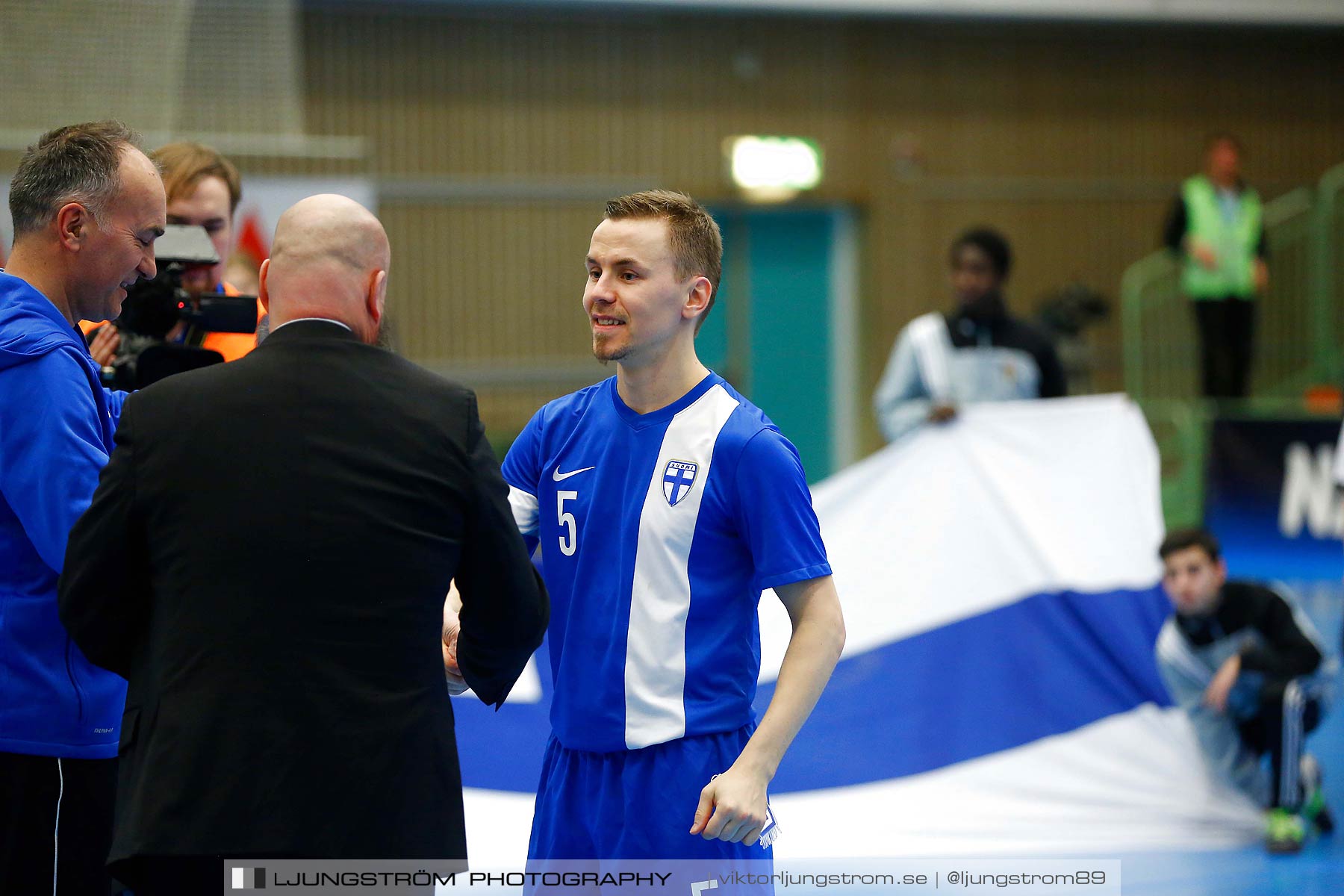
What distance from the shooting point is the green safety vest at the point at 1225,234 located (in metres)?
11.6

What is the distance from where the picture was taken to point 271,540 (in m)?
1.99

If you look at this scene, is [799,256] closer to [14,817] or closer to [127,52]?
[127,52]

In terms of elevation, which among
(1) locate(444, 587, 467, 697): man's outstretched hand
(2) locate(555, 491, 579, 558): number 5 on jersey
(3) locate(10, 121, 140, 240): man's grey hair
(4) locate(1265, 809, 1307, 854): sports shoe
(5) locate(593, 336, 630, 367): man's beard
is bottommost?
(4) locate(1265, 809, 1307, 854): sports shoe

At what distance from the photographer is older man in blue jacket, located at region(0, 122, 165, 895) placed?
7.79 feet

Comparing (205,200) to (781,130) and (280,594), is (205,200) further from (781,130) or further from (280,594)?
(781,130)

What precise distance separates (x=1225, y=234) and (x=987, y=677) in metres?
7.69

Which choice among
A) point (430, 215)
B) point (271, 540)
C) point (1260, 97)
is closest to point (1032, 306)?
point (1260, 97)

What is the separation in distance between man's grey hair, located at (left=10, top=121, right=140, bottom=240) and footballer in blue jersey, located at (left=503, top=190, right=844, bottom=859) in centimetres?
93

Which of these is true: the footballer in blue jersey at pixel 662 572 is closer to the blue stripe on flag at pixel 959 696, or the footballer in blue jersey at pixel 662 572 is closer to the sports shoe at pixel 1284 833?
the blue stripe on flag at pixel 959 696

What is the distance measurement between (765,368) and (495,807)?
9869 millimetres

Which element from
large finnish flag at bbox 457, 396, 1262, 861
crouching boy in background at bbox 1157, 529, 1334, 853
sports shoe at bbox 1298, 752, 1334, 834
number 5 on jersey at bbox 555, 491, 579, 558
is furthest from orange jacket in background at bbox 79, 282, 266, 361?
sports shoe at bbox 1298, 752, 1334, 834

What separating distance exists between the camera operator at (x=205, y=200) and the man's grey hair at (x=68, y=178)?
40.6 inches

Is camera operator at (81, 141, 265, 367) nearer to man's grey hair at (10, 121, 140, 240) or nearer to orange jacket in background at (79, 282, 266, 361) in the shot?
orange jacket in background at (79, 282, 266, 361)

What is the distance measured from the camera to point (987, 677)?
5402mm
